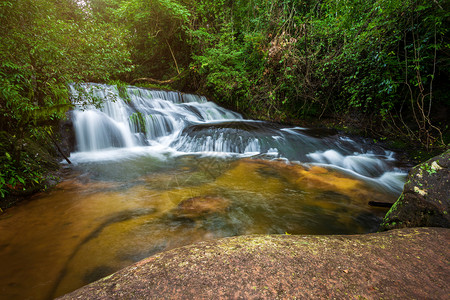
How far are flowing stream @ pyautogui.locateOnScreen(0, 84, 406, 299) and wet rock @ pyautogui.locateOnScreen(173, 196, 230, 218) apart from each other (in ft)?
0.09

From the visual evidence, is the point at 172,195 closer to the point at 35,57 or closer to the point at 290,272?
the point at 290,272

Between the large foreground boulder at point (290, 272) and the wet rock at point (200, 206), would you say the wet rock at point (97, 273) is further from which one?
the wet rock at point (200, 206)

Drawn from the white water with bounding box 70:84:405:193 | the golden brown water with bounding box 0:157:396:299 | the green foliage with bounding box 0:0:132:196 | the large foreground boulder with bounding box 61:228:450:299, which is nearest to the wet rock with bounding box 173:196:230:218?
the golden brown water with bounding box 0:157:396:299

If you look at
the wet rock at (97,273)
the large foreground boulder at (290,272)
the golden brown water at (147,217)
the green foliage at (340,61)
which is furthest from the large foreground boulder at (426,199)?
the wet rock at (97,273)

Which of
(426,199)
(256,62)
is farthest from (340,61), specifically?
(426,199)

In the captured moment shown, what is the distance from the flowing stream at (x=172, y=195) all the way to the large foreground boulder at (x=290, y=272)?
1047 millimetres

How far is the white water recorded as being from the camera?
551 centimetres

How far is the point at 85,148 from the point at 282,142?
6744 millimetres

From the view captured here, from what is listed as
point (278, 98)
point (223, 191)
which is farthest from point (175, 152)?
point (278, 98)

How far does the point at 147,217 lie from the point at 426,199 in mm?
3295

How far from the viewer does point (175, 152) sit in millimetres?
6828

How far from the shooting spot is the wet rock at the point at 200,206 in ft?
9.43

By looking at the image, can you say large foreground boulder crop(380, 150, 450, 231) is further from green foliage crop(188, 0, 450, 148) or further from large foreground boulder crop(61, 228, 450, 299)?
green foliage crop(188, 0, 450, 148)

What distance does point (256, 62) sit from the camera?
33.4 ft
